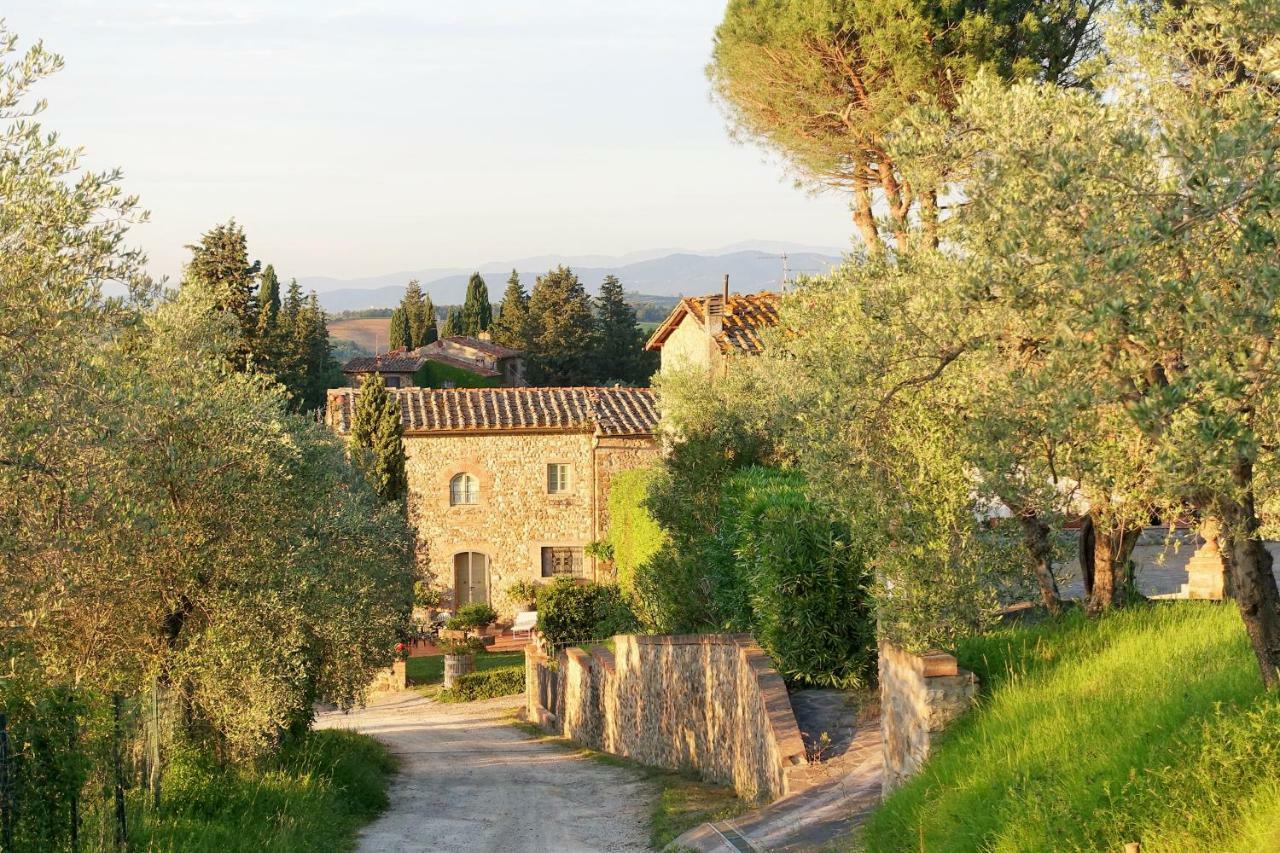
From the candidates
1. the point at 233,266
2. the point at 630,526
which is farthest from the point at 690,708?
the point at 233,266

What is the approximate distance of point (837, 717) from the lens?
13.5m

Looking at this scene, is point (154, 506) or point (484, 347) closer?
point (154, 506)

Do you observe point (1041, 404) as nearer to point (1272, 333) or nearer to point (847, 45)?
point (1272, 333)

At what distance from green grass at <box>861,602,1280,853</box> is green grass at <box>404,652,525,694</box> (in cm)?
2318

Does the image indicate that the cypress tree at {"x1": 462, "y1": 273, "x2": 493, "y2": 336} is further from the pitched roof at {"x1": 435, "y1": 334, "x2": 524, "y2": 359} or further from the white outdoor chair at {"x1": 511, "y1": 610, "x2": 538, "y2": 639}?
the white outdoor chair at {"x1": 511, "y1": 610, "x2": 538, "y2": 639}

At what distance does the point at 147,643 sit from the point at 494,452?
78.4ft

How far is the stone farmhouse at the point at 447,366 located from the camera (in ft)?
188

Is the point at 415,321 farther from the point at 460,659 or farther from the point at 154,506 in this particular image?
the point at 154,506

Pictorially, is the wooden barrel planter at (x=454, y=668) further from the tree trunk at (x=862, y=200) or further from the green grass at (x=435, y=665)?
the tree trunk at (x=862, y=200)

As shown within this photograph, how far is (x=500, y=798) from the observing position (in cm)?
1603

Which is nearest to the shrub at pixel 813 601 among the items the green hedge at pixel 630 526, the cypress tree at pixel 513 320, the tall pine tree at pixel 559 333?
the green hedge at pixel 630 526

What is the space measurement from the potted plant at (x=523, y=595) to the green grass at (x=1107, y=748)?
85.9 feet

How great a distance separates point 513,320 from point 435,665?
40.4 meters

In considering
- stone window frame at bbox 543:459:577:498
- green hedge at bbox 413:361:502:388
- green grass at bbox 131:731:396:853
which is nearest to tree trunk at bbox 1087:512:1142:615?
green grass at bbox 131:731:396:853
